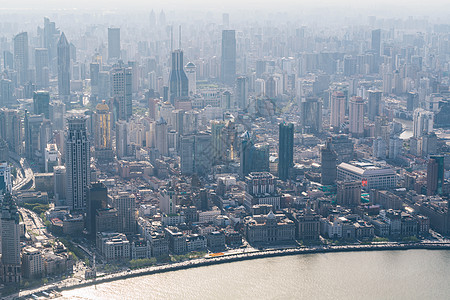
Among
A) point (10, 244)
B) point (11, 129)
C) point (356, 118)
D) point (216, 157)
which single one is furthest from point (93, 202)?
point (356, 118)

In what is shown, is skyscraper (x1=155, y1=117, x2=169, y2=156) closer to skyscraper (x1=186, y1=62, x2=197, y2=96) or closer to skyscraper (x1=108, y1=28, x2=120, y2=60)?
skyscraper (x1=186, y1=62, x2=197, y2=96)

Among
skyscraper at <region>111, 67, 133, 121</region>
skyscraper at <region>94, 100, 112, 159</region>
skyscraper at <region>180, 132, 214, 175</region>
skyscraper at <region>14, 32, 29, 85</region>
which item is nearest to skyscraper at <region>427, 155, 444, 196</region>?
skyscraper at <region>180, 132, 214, 175</region>

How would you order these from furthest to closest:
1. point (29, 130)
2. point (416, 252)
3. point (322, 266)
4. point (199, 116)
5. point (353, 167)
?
point (199, 116), point (29, 130), point (353, 167), point (416, 252), point (322, 266)

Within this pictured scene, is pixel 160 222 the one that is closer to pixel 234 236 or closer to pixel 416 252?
pixel 234 236

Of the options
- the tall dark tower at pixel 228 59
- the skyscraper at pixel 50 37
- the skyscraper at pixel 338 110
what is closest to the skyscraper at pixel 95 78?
the tall dark tower at pixel 228 59

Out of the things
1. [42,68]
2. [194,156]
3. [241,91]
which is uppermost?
[42,68]

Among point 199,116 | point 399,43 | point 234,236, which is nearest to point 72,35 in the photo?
point 399,43

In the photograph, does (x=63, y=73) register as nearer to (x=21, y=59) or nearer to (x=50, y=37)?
(x=21, y=59)
